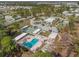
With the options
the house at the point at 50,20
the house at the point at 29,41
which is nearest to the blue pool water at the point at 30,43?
the house at the point at 29,41

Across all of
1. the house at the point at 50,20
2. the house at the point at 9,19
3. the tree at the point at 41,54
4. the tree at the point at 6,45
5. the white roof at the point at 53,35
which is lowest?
the tree at the point at 41,54

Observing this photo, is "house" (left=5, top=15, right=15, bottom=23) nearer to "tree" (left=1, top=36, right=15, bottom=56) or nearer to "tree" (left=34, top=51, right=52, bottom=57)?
"tree" (left=1, top=36, right=15, bottom=56)

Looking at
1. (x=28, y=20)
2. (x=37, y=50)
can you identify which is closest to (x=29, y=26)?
(x=28, y=20)

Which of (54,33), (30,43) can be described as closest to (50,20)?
(54,33)

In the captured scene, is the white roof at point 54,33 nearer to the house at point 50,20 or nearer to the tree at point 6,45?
the house at point 50,20

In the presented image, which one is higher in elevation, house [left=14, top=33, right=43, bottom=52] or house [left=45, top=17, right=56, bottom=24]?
house [left=45, top=17, right=56, bottom=24]

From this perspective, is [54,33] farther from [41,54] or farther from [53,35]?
[41,54]

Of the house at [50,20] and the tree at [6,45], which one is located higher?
the house at [50,20]

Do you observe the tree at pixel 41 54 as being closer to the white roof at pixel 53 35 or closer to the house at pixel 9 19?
the white roof at pixel 53 35

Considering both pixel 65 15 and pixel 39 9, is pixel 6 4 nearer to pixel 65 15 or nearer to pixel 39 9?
pixel 39 9

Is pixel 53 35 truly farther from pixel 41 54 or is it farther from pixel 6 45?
pixel 6 45

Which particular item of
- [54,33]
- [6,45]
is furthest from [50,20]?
[6,45]

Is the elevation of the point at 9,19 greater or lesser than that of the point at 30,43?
greater

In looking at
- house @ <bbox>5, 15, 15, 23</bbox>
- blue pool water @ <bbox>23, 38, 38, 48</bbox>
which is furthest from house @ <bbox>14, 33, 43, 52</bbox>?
house @ <bbox>5, 15, 15, 23</bbox>
